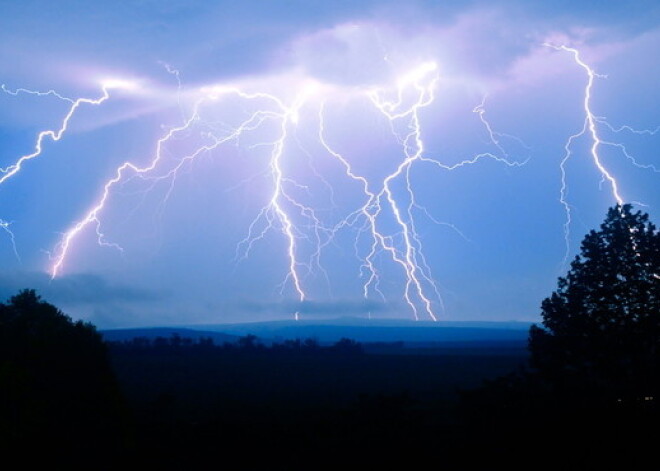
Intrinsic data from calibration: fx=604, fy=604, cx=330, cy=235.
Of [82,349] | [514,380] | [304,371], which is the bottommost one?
[304,371]

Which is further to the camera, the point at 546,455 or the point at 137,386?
the point at 137,386

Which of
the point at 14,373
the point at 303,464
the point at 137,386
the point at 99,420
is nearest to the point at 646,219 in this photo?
the point at 303,464

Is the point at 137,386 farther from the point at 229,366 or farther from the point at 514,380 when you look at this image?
the point at 514,380

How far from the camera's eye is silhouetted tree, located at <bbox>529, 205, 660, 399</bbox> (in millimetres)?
17156

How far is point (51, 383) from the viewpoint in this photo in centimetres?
1617

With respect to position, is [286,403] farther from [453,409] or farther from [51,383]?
[51,383]

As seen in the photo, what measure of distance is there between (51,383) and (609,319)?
1595 centimetres

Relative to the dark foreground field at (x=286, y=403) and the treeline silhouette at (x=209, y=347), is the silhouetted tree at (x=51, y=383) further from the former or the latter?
the treeline silhouette at (x=209, y=347)

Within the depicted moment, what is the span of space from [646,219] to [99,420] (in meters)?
17.3

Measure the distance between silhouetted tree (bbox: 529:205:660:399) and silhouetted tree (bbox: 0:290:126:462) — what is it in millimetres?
12999

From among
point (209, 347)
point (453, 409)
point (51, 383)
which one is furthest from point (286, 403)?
point (209, 347)

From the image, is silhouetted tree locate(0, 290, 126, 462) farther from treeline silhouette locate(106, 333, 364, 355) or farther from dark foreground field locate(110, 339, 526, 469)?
treeline silhouette locate(106, 333, 364, 355)

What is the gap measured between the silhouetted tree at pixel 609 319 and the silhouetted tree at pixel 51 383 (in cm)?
1300

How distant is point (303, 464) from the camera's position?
15.9 metres
